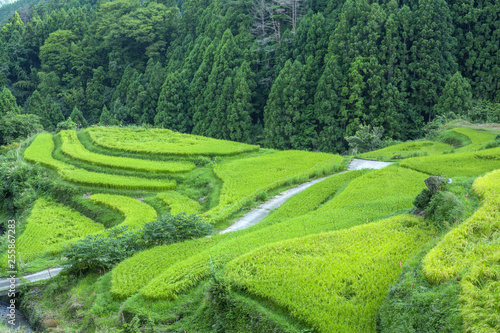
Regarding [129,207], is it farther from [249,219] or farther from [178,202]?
[249,219]

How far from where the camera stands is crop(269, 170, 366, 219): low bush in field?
12.9 metres

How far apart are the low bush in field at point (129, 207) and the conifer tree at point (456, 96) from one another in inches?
1019

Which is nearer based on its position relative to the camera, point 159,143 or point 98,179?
point 98,179

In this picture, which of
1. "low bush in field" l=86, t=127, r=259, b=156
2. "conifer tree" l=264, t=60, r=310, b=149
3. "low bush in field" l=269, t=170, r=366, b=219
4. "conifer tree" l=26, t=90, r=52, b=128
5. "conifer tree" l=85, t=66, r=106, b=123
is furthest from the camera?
"conifer tree" l=85, t=66, r=106, b=123

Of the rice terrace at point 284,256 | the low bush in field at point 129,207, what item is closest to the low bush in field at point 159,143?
the rice terrace at point 284,256

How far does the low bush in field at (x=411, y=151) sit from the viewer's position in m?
19.8

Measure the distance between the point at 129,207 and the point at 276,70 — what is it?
26604 mm

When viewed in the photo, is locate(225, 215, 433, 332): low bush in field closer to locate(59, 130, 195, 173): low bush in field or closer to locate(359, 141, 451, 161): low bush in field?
locate(359, 141, 451, 161): low bush in field

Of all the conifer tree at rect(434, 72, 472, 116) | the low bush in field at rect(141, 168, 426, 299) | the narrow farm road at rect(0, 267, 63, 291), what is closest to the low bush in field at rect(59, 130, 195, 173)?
the narrow farm road at rect(0, 267, 63, 291)

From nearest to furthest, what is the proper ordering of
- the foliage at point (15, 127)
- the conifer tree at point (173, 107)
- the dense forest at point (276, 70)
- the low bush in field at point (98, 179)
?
the low bush in field at point (98, 179)
the dense forest at point (276, 70)
the foliage at point (15, 127)
the conifer tree at point (173, 107)

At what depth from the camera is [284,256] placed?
309 inches

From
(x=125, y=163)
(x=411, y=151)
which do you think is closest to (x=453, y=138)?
(x=411, y=151)

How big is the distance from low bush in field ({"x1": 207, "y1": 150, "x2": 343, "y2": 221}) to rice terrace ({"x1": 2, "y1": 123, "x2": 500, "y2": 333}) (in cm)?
11

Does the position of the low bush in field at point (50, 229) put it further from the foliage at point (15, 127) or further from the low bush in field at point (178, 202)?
the foliage at point (15, 127)
